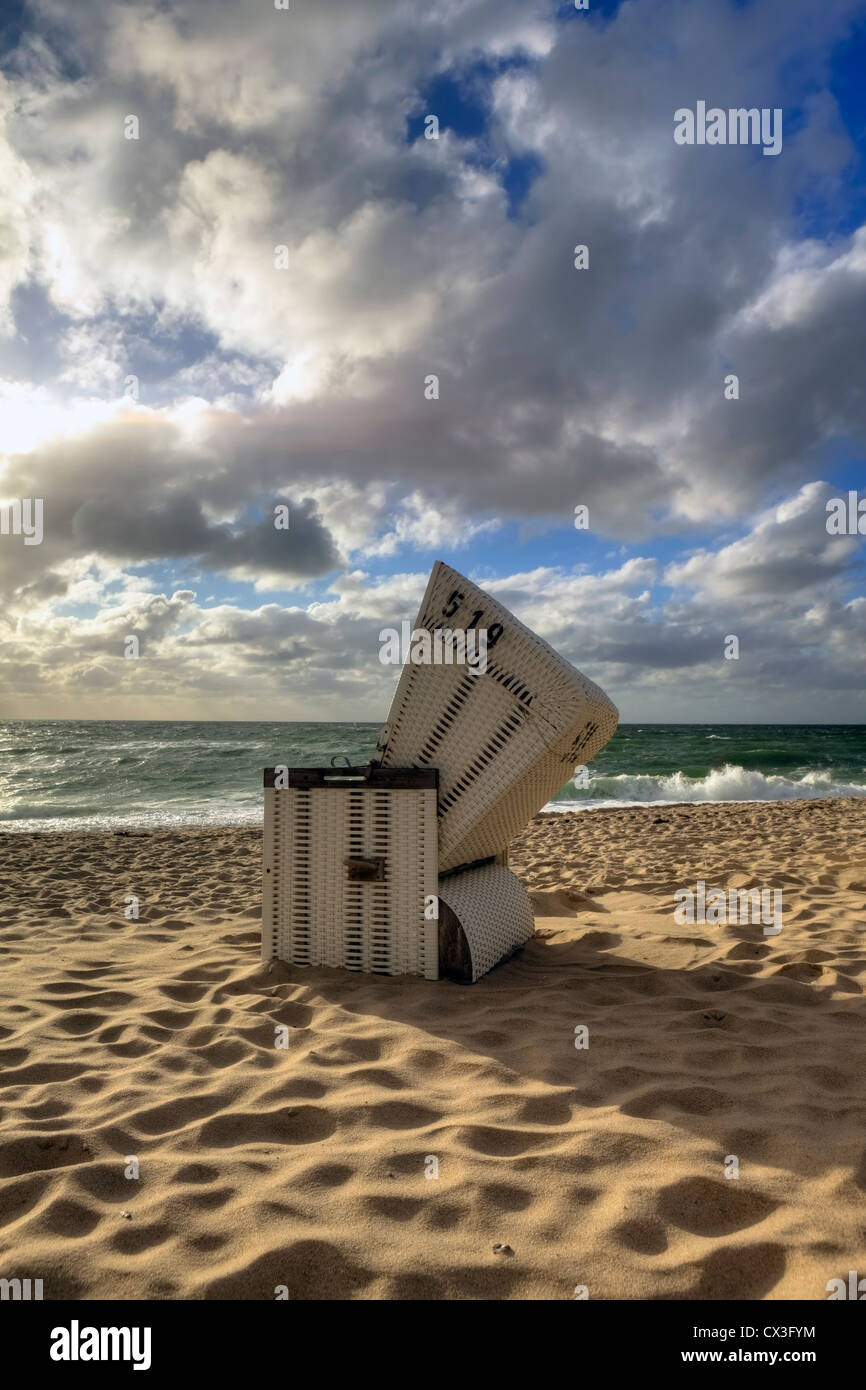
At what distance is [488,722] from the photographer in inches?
145

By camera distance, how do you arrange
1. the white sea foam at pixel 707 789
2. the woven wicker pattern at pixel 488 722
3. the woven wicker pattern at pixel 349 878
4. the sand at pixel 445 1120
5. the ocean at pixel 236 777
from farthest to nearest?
the white sea foam at pixel 707 789, the ocean at pixel 236 777, the woven wicker pattern at pixel 349 878, the woven wicker pattern at pixel 488 722, the sand at pixel 445 1120

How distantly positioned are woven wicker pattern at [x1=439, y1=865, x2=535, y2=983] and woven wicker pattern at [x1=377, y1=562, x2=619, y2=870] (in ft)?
0.60

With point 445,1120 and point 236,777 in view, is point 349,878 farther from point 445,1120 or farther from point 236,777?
point 236,777

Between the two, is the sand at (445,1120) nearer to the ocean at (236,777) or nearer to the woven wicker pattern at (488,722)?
the woven wicker pattern at (488,722)

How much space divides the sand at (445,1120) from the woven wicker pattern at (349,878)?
0.51ft

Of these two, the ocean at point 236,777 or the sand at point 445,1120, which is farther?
the ocean at point 236,777

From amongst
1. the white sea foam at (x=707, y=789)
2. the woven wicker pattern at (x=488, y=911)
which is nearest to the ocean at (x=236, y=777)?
the white sea foam at (x=707, y=789)

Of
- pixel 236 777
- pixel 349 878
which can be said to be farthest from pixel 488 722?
pixel 236 777

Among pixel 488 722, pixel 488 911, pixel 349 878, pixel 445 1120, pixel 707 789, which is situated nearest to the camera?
pixel 445 1120

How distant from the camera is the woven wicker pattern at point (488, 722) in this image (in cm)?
352

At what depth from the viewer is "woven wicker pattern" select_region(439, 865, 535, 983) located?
3.84 metres

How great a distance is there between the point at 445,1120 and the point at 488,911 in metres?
1.67

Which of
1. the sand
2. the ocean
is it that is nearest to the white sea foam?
the ocean
